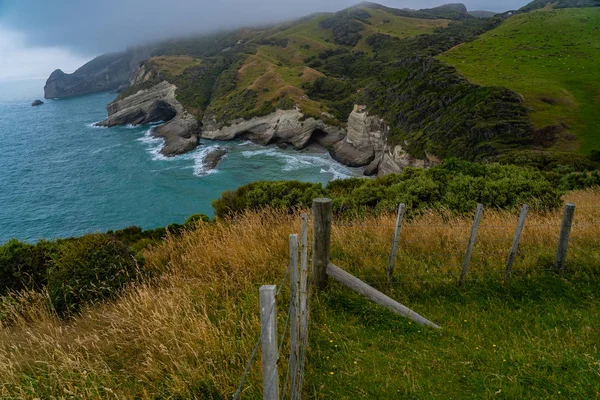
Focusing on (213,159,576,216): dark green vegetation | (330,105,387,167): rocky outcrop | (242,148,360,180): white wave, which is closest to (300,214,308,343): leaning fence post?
(213,159,576,216): dark green vegetation

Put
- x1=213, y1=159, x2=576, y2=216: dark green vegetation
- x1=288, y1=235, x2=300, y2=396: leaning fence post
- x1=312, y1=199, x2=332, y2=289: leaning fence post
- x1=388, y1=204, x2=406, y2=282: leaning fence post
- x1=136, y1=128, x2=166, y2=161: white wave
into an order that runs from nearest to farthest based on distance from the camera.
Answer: x1=288, y1=235, x2=300, y2=396: leaning fence post < x1=312, y1=199, x2=332, y2=289: leaning fence post < x1=388, y1=204, x2=406, y2=282: leaning fence post < x1=213, y1=159, x2=576, y2=216: dark green vegetation < x1=136, y1=128, x2=166, y2=161: white wave

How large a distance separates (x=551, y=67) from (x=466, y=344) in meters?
62.0

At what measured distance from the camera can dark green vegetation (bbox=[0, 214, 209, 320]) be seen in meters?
6.98

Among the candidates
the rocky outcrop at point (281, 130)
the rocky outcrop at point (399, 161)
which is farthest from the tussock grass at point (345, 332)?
the rocky outcrop at point (281, 130)

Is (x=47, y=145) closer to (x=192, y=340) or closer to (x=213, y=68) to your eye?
(x=213, y=68)

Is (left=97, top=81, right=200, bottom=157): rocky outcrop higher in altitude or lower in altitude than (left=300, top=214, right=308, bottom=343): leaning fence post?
higher

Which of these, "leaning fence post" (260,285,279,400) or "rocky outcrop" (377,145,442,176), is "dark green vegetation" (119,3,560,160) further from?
"leaning fence post" (260,285,279,400)

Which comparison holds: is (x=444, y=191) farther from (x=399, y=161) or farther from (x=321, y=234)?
(x=399, y=161)

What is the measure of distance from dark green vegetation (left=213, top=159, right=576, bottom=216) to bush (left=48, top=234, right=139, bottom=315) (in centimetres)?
483

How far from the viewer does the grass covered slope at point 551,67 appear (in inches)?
1409

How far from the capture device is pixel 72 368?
4.01 m

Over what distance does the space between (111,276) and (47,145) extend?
98.1 m

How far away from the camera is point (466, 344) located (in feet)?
16.4

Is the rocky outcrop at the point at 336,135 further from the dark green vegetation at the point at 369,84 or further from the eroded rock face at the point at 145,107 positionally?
the eroded rock face at the point at 145,107
